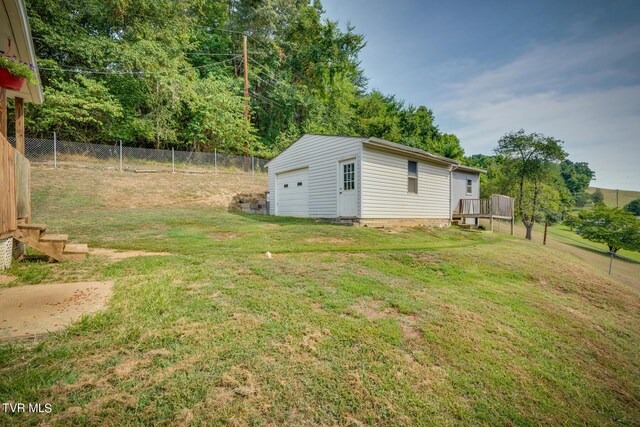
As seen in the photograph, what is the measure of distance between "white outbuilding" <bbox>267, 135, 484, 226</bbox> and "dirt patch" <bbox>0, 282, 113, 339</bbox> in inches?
313

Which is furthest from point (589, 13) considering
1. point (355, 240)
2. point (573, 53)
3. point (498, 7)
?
point (355, 240)

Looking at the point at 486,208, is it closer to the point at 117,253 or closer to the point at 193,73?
the point at 117,253

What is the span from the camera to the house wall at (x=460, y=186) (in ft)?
52.7

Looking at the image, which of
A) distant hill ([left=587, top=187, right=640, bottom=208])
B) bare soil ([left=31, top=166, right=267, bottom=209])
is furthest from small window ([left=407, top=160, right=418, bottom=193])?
distant hill ([left=587, top=187, right=640, bottom=208])

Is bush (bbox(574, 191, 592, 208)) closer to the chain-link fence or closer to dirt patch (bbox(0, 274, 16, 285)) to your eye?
the chain-link fence

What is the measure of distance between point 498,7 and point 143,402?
14.7 m

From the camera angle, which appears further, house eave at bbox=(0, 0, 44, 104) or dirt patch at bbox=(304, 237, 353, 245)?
dirt patch at bbox=(304, 237, 353, 245)

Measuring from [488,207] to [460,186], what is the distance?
7.58ft

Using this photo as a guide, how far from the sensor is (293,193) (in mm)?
12727

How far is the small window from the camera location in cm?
1155

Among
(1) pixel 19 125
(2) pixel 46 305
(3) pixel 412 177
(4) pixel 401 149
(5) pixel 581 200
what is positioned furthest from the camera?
(5) pixel 581 200

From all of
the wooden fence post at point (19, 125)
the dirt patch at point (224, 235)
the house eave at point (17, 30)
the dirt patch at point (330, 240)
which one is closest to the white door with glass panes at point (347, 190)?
the dirt patch at point (330, 240)

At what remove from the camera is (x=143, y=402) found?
158cm

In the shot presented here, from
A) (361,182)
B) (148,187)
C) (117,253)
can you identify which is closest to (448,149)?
(361,182)
